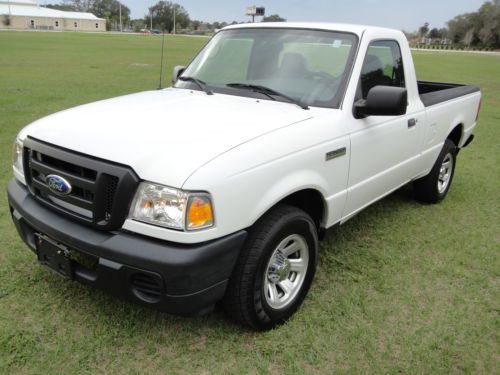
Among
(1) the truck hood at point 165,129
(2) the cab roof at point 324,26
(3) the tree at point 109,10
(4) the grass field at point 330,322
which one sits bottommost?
(4) the grass field at point 330,322

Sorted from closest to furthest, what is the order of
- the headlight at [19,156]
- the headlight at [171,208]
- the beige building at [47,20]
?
the headlight at [171,208] → the headlight at [19,156] → the beige building at [47,20]

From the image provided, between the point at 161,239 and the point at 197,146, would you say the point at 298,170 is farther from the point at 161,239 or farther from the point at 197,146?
the point at 161,239

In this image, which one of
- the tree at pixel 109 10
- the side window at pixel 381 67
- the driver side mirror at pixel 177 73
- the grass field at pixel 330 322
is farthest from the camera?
the tree at pixel 109 10

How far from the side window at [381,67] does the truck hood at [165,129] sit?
699mm

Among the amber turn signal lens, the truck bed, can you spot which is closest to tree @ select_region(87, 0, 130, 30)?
the truck bed

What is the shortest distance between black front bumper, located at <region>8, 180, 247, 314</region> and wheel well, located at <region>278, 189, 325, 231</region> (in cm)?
68

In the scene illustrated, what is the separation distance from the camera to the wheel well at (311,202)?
302 cm

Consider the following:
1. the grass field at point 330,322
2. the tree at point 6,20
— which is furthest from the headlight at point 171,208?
the tree at point 6,20

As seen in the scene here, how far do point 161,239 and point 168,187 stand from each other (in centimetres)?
27

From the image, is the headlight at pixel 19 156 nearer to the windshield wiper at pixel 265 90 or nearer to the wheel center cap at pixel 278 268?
the windshield wiper at pixel 265 90

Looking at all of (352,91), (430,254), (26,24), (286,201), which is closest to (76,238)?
(286,201)

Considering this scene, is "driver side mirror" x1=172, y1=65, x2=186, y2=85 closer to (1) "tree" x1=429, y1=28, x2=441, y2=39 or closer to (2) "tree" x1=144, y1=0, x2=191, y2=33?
(2) "tree" x1=144, y1=0, x2=191, y2=33

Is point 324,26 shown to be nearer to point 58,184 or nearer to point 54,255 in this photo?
point 58,184

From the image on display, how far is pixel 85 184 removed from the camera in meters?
2.38
